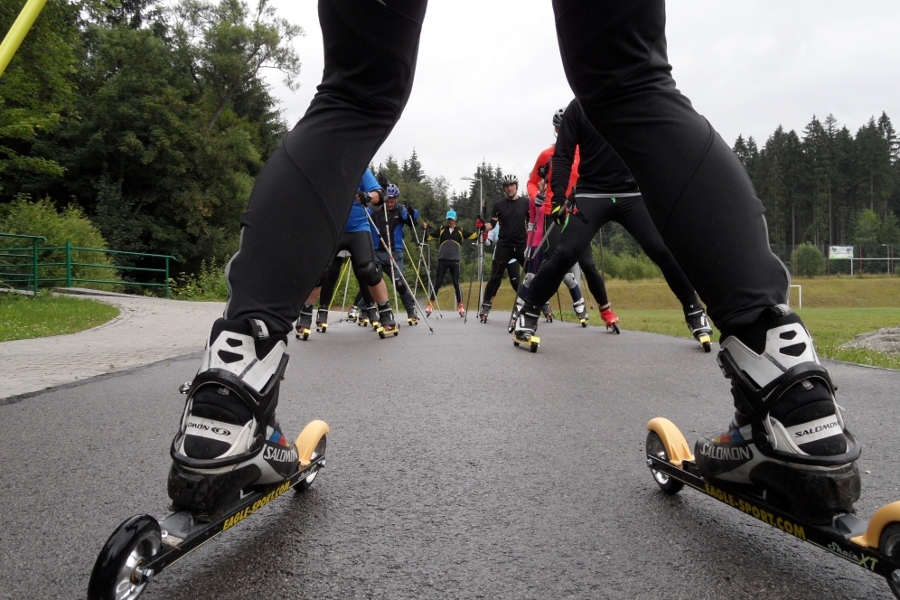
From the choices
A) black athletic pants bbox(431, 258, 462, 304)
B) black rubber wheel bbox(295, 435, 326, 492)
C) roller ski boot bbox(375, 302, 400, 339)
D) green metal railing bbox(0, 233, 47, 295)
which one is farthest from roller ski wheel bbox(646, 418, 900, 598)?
green metal railing bbox(0, 233, 47, 295)

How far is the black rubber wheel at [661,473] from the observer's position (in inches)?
65.4

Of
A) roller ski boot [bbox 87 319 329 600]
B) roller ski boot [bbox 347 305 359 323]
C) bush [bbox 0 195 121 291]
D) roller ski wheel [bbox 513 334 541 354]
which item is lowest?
roller ski boot [bbox 347 305 359 323]

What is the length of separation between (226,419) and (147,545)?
246 mm

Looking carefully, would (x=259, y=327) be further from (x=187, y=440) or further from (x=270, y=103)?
(x=270, y=103)

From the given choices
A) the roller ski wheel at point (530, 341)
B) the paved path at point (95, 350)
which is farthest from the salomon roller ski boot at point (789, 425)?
the roller ski wheel at point (530, 341)

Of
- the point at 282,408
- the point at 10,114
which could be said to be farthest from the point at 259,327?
the point at 10,114

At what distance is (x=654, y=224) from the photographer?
1456 mm

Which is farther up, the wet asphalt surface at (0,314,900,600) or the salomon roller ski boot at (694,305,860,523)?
the salomon roller ski boot at (694,305,860,523)

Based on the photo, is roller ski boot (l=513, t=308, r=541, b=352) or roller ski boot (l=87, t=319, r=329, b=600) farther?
roller ski boot (l=513, t=308, r=541, b=352)

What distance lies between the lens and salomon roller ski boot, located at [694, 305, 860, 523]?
1.14 m

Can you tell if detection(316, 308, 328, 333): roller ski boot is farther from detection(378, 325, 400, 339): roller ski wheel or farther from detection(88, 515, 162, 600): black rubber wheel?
detection(88, 515, 162, 600): black rubber wheel

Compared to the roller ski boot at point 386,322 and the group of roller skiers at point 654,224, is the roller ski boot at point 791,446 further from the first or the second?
the roller ski boot at point 386,322

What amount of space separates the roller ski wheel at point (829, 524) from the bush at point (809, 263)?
222ft

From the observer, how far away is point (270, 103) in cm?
5134
